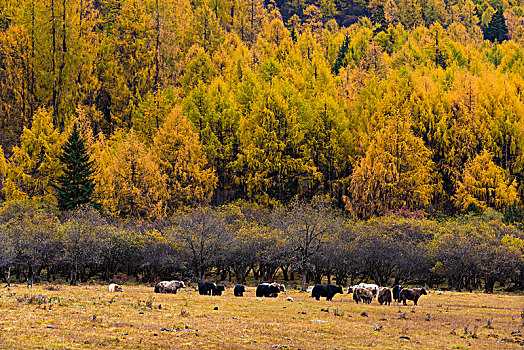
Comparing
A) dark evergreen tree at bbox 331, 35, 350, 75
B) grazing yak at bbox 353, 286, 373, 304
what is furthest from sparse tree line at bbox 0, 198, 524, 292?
dark evergreen tree at bbox 331, 35, 350, 75

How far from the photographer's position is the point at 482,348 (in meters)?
20.3

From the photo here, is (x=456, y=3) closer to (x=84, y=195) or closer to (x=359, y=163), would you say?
(x=359, y=163)

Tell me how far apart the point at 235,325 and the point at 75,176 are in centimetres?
4768

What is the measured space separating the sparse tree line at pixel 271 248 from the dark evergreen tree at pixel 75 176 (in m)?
2.88

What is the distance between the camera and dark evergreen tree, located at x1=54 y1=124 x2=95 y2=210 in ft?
211

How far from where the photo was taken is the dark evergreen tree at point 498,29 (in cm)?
14900

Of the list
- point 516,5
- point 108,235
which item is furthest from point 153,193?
point 516,5

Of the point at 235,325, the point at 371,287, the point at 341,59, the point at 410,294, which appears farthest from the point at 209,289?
the point at 341,59

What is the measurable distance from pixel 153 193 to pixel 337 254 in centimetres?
2269

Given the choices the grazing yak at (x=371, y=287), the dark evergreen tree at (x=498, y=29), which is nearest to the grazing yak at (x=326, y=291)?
the grazing yak at (x=371, y=287)

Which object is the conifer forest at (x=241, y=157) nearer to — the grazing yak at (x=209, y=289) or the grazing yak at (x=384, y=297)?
the grazing yak at (x=209, y=289)

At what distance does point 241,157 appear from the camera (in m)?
72.8

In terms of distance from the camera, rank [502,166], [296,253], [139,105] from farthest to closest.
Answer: [139,105] < [502,166] < [296,253]

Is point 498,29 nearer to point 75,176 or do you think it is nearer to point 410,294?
point 75,176
